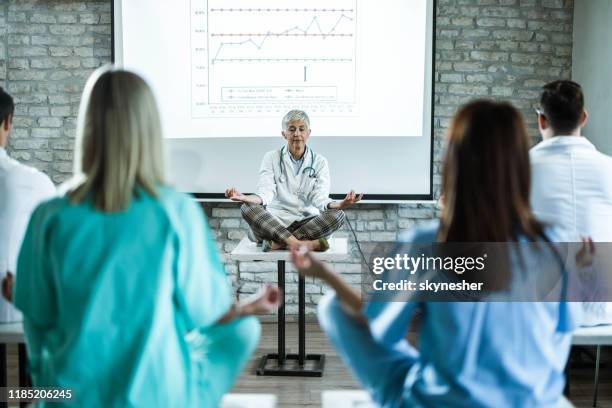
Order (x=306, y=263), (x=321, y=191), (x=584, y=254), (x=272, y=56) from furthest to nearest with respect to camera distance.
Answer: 1. (x=272, y=56)
2. (x=321, y=191)
3. (x=584, y=254)
4. (x=306, y=263)

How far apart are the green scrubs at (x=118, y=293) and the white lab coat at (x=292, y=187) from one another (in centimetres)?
224

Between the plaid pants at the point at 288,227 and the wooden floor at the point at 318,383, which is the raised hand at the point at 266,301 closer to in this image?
the wooden floor at the point at 318,383

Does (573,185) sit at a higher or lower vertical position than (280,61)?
lower

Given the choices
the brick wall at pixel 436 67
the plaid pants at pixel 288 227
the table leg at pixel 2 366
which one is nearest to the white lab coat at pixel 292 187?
the plaid pants at pixel 288 227

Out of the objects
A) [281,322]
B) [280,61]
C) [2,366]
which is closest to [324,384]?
[281,322]

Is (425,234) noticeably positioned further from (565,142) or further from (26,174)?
(26,174)

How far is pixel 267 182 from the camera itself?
397 cm

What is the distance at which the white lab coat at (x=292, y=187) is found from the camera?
3959 millimetres

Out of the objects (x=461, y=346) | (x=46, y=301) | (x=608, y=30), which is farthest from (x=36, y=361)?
(x=608, y=30)

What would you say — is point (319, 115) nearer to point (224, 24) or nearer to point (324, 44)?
point (324, 44)

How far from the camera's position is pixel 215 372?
1805mm

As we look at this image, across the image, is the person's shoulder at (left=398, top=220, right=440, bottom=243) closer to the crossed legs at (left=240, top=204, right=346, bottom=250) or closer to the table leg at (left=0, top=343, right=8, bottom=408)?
the table leg at (left=0, top=343, right=8, bottom=408)

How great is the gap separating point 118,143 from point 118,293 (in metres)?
0.34

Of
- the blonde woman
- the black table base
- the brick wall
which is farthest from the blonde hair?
the brick wall
